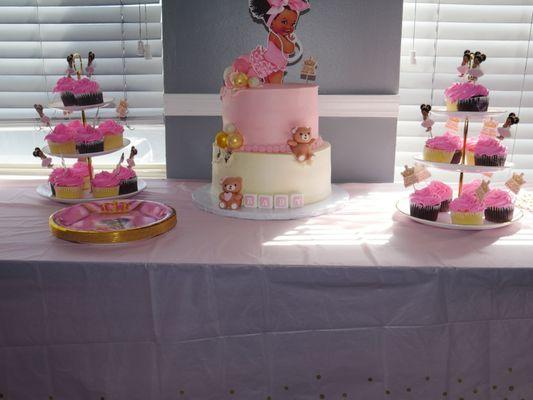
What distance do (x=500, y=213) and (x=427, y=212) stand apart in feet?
0.73

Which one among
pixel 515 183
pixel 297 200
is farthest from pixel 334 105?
pixel 515 183

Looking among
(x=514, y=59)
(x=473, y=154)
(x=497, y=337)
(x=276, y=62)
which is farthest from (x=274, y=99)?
(x=514, y=59)

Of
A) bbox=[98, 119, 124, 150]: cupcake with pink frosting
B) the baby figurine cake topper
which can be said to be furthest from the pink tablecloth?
the baby figurine cake topper

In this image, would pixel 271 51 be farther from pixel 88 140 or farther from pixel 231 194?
pixel 88 140

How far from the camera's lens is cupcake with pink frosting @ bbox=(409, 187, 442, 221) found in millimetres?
1762

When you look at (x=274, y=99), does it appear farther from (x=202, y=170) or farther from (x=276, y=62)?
(x=202, y=170)

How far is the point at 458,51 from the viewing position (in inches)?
96.8

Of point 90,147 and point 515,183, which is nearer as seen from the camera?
point 515,183

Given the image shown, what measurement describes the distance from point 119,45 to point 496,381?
78.8 inches

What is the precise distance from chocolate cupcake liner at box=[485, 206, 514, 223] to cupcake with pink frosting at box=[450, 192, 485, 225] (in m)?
0.04

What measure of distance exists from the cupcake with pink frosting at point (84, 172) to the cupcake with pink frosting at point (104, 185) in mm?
72

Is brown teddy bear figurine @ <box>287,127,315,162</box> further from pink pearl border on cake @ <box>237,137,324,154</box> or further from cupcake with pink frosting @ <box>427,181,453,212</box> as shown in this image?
cupcake with pink frosting @ <box>427,181,453,212</box>

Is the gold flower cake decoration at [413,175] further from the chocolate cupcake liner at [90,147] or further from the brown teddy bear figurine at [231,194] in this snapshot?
the chocolate cupcake liner at [90,147]

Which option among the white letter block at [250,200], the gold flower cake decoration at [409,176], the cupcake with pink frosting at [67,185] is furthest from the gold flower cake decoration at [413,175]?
the cupcake with pink frosting at [67,185]
